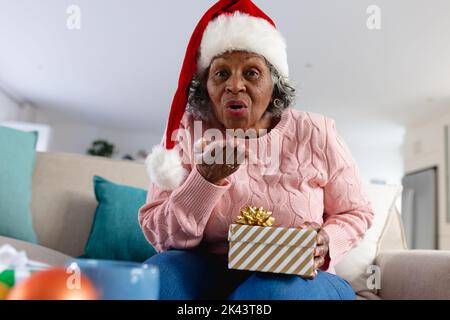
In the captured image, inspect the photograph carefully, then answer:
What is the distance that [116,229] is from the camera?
1.60m

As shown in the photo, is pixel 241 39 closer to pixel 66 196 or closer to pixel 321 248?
pixel 321 248

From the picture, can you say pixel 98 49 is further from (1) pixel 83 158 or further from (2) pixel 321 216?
(2) pixel 321 216

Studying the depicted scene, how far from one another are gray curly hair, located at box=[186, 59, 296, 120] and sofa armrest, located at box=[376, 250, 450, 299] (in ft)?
1.65

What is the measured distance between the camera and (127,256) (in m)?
1.59

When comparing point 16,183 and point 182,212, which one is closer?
point 182,212

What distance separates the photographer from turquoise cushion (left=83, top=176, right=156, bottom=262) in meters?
1.57

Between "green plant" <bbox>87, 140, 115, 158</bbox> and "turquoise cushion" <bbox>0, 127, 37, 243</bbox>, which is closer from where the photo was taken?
"turquoise cushion" <bbox>0, 127, 37, 243</bbox>

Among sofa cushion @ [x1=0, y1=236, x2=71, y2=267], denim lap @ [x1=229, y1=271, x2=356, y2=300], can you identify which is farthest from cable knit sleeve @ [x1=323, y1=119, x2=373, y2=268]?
sofa cushion @ [x1=0, y1=236, x2=71, y2=267]

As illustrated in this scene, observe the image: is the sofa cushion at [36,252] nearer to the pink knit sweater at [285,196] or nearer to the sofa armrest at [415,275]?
the pink knit sweater at [285,196]

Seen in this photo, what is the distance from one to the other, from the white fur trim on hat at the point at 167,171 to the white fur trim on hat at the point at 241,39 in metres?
0.29

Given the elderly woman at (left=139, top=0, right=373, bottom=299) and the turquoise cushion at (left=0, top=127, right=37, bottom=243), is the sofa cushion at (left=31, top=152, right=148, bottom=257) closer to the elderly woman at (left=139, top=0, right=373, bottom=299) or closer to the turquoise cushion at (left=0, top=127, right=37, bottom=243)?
the turquoise cushion at (left=0, top=127, right=37, bottom=243)

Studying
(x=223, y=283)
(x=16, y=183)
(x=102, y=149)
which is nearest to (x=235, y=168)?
(x=223, y=283)

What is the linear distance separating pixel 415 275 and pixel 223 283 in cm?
52

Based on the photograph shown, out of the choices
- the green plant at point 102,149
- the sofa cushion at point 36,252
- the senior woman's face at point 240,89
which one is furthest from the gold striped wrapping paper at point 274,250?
the green plant at point 102,149
